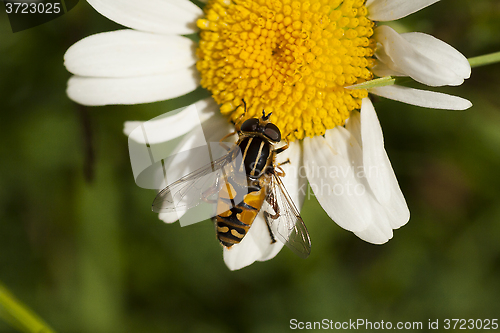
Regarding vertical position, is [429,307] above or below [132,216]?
below

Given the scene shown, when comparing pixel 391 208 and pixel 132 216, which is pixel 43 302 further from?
pixel 391 208

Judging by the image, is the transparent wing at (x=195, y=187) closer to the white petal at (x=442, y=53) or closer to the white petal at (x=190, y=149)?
the white petal at (x=190, y=149)

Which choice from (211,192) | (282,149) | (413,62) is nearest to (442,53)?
(413,62)

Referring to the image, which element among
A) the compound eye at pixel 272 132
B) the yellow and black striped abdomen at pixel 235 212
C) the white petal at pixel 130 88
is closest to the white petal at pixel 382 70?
the compound eye at pixel 272 132

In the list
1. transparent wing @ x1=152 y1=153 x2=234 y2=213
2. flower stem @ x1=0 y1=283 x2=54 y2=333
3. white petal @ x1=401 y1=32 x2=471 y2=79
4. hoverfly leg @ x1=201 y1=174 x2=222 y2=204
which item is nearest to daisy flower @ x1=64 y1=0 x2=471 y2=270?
white petal @ x1=401 y1=32 x2=471 y2=79

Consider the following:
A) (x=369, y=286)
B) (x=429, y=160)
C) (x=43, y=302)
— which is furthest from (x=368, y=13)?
(x=43, y=302)

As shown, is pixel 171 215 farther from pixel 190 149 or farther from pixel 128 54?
pixel 128 54
